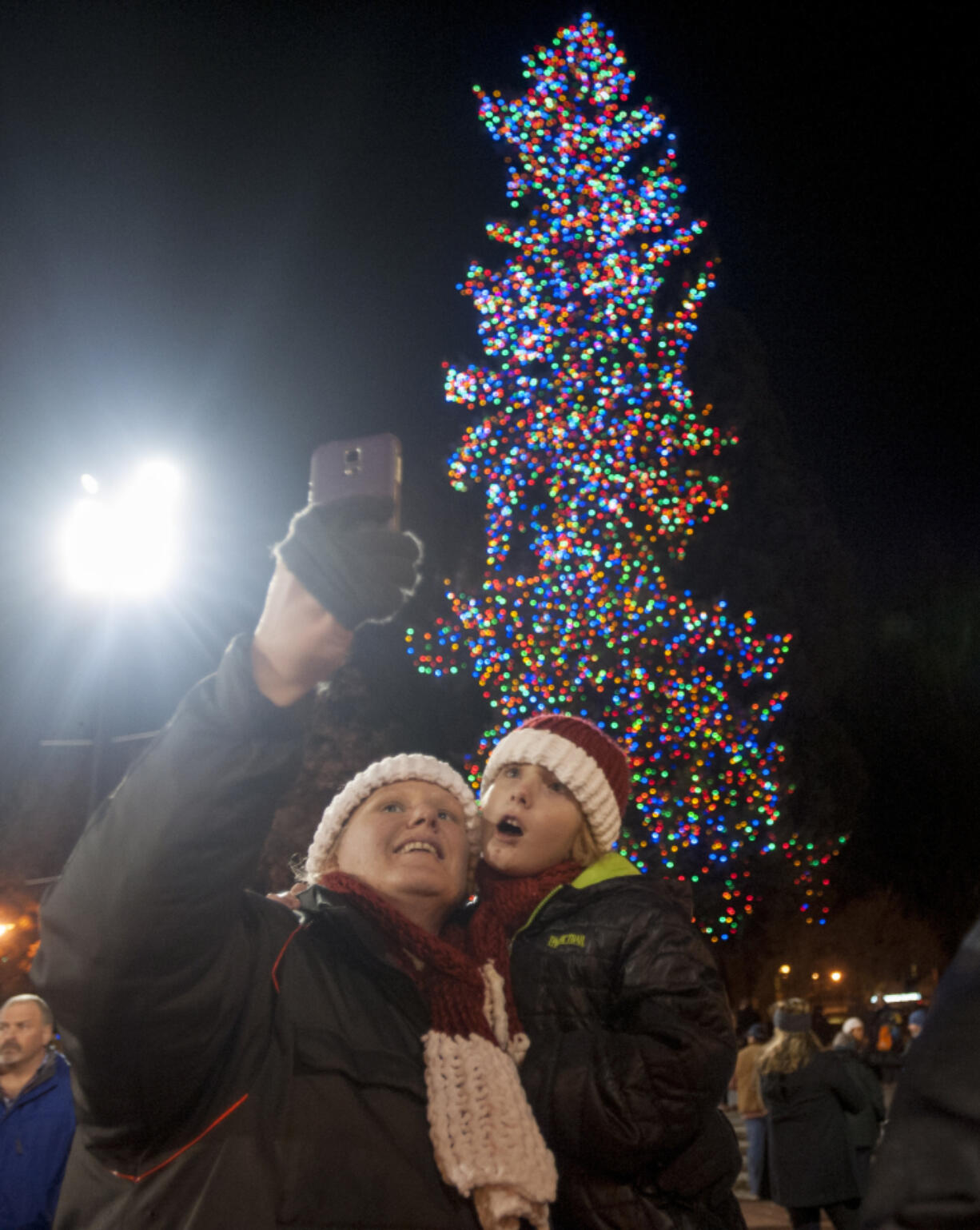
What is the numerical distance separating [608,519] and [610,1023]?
11377 millimetres

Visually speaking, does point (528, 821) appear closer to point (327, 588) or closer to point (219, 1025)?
point (219, 1025)

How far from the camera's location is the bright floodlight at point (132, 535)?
6.33 m

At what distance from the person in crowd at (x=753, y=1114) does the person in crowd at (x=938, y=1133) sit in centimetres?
463

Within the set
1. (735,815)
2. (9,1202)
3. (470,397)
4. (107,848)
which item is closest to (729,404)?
(470,397)

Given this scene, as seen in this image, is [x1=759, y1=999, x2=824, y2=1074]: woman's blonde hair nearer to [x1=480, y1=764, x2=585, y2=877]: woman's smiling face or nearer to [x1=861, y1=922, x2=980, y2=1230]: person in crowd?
[x1=480, y1=764, x2=585, y2=877]: woman's smiling face

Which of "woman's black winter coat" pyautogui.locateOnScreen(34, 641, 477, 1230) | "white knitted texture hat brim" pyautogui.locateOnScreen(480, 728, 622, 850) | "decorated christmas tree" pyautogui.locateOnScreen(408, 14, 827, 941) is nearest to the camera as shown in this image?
"woman's black winter coat" pyautogui.locateOnScreen(34, 641, 477, 1230)

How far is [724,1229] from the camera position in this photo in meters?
2.35

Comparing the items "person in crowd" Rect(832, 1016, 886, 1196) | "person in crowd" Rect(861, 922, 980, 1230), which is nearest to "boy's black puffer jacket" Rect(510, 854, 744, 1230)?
"person in crowd" Rect(861, 922, 980, 1230)

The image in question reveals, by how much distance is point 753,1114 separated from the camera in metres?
6.93

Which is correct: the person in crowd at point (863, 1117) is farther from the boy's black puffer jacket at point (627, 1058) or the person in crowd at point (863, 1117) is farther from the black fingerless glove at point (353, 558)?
the black fingerless glove at point (353, 558)

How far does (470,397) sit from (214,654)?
5572 millimetres

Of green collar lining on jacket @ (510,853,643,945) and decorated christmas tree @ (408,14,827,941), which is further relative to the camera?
decorated christmas tree @ (408,14,827,941)

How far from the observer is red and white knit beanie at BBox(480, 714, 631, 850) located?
300 cm

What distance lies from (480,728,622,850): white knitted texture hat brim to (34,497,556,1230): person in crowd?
Answer: 1.04 m
